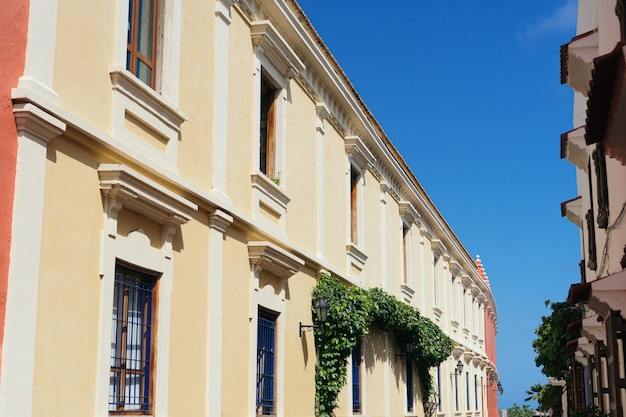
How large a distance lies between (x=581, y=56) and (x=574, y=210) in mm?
7473

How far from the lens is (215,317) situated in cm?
1019

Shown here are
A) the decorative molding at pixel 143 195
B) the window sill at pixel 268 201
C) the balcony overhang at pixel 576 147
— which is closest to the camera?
the decorative molding at pixel 143 195

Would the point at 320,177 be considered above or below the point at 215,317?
above

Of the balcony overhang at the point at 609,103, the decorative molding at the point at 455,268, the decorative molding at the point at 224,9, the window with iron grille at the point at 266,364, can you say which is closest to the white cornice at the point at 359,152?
the window with iron grille at the point at 266,364

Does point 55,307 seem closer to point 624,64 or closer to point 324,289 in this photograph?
point 624,64

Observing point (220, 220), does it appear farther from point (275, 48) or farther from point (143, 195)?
point (275, 48)

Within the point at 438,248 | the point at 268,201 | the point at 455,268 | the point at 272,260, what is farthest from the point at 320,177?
the point at 455,268

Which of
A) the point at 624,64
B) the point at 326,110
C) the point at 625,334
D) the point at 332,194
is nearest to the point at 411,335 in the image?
the point at 332,194

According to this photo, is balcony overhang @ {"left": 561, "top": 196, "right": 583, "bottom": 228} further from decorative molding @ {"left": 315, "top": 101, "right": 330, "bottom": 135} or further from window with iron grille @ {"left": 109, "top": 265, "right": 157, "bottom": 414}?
window with iron grille @ {"left": 109, "top": 265, "right": 157, "bottom": 414}

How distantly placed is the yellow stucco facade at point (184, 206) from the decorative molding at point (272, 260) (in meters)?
0.03

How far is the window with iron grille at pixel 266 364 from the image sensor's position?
1175 cm

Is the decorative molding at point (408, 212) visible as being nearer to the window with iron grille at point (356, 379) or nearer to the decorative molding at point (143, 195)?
the window with iron grille at point (356, 379)

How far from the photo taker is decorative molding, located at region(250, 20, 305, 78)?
11898 millimetres

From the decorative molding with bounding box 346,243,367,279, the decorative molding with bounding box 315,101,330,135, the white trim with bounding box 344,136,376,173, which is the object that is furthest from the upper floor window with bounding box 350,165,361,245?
the decorative molding with bounding box 315,101,330,135
